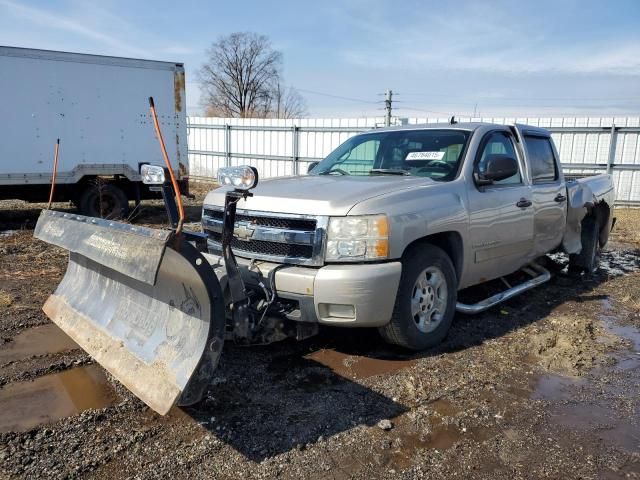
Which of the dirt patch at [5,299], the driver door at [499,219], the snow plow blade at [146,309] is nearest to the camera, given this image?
the snow plow blade at [146,309]

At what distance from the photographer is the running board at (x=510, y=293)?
4475mm

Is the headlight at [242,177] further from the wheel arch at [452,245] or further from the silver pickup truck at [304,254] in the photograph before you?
the wheel arch at [452,245]

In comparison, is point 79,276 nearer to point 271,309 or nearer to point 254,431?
point 271,309

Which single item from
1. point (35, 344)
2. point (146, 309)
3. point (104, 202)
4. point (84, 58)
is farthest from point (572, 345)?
point (84, 58)

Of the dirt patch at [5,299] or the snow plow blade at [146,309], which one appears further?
the dirt patch at [5,299]

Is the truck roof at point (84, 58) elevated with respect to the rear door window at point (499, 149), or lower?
elevated

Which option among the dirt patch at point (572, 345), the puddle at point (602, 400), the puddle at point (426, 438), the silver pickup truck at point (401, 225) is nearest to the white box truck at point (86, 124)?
the silver pickup truck at point (401, 225)

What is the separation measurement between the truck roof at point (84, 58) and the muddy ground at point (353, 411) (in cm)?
650

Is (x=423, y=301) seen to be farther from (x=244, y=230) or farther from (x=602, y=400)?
(x=244, y=230)

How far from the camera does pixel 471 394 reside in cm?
350

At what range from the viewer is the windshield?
4.55 metres

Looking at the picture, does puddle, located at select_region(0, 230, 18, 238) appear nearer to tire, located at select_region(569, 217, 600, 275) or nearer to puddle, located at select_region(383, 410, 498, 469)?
puddle, located at select_region(383, 410, 498, 469)

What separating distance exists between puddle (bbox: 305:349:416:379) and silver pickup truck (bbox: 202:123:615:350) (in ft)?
0.63

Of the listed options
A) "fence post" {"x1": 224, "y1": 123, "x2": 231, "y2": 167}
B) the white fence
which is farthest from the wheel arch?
"fence post" {"x1": 224, "y1": 123, "x2": 231, "y2": 167}
